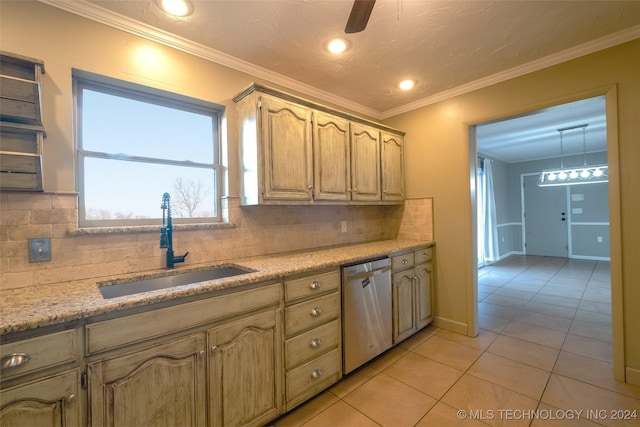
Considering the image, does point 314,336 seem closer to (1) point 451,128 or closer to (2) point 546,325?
(1) point 451,128

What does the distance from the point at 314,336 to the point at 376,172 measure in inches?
69.4

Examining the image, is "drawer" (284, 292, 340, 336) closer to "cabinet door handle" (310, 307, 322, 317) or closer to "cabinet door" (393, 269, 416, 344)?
"cabinet door handle" (310, 307, 322, 317)

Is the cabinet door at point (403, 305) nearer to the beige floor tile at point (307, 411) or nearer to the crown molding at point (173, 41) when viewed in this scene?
the beige floor tile at point (307, 411)

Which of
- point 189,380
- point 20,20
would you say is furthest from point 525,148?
point 20,20

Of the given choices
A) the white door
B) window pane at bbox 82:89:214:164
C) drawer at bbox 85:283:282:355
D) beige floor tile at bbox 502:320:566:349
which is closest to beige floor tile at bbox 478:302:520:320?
beige floor tile at bbox 502:320:566:349

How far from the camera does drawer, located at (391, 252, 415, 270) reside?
2424 mm

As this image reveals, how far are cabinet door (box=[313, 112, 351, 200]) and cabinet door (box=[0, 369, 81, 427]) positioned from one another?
1773 mm

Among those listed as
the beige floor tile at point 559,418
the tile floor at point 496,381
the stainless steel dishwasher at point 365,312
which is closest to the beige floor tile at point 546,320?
the tile floor at point 496,381

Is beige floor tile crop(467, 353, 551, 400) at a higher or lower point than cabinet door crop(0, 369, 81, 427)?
lower

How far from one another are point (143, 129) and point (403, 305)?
2.61 meters

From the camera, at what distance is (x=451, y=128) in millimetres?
2777

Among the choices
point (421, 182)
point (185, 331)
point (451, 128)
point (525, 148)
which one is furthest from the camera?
point (525, 148)

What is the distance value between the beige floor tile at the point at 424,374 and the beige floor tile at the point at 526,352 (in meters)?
0.62

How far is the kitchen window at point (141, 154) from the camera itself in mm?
1646
